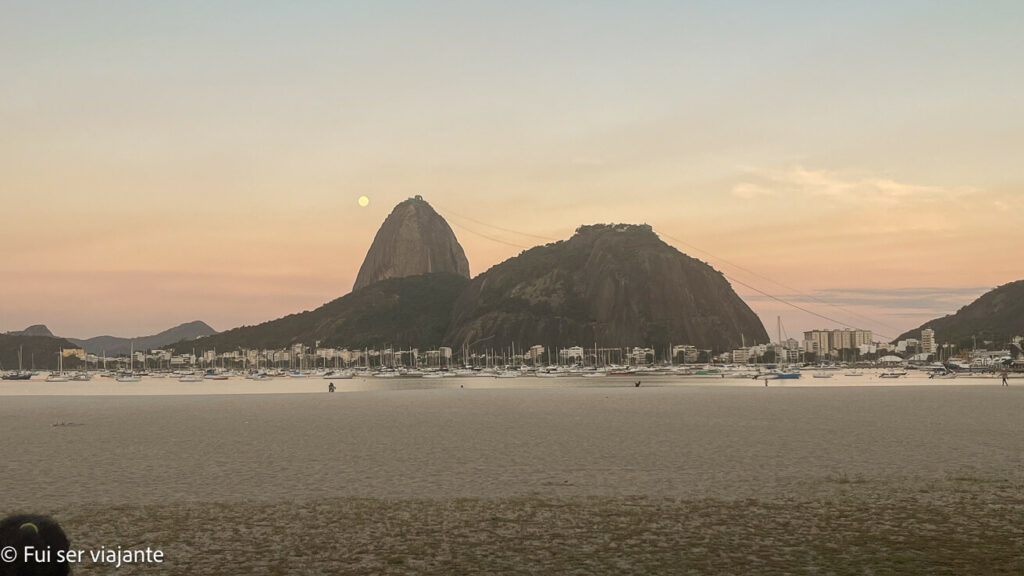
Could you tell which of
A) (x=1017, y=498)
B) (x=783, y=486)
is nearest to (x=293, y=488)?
(x=783, y=486)

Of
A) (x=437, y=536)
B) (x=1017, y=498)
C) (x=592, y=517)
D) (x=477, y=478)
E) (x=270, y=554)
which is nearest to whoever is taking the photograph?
(x=270, y=554)

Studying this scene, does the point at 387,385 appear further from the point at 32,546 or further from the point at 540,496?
the point at 32,546

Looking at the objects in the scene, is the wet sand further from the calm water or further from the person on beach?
the calm water

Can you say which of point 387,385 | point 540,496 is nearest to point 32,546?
point 540,496

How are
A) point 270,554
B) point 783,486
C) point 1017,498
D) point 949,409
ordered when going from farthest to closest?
1. point 949,409
2. point 783,486
3. point 1017,498
4. point 270,554

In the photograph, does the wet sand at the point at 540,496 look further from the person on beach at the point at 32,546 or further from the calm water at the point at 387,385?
the calm water at the point at 387,385

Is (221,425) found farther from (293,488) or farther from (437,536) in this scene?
(437,536)

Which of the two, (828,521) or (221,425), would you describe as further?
(221,425)

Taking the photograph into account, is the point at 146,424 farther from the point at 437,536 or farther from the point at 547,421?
the point at 437,536
